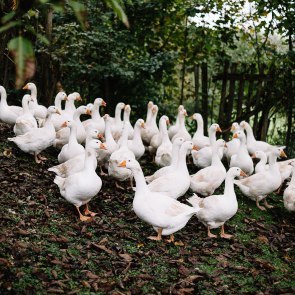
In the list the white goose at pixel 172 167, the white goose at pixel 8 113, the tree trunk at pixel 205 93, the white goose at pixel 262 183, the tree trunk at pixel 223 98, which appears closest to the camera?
the white goose at pixel 172 167

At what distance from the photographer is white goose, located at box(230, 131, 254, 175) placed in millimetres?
8430

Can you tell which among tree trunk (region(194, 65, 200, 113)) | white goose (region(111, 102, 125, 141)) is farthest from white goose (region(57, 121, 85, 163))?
tree trunk (region(194, 65, 200, 113))

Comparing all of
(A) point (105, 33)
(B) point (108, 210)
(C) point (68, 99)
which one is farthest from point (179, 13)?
(B) point (108, 210)

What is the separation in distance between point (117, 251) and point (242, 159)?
387cm

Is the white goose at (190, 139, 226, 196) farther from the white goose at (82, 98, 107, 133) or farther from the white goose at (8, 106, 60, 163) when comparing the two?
the white goose at (82, 98, 107, 133)

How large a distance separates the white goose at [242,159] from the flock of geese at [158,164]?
13mm

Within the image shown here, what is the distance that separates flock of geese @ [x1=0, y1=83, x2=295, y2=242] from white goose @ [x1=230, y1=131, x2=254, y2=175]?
0.01 meters

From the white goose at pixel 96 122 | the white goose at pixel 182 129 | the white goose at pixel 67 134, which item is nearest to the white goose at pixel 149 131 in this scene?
the white goose at pixel 182 129

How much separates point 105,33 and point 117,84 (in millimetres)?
1471

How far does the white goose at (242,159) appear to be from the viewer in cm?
843

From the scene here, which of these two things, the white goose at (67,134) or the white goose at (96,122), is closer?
the white goose at (67,134)

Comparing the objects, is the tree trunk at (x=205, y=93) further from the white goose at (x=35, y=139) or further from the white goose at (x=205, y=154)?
the white goose at (x=35, y=139)

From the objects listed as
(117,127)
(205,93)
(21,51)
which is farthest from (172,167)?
(21,51)

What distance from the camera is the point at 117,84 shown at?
39.8 feet
